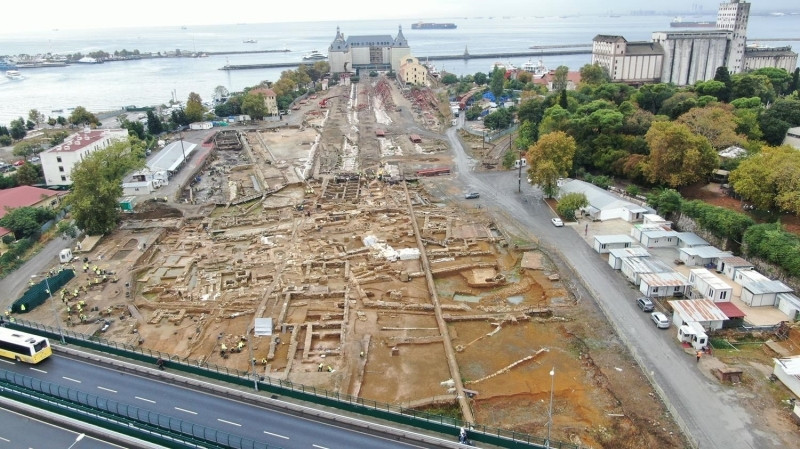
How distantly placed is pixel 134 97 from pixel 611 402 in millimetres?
140255

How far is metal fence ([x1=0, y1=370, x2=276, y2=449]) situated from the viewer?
1825 cm

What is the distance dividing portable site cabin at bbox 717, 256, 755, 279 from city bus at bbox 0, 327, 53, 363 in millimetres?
37914

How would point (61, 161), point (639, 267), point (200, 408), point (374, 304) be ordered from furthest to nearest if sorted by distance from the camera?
point (61, 161) < point (639, 267) < point (374, 304) < point (200, 408)

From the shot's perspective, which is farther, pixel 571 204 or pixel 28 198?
pixel 28 198

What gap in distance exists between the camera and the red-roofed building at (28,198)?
48688 mm

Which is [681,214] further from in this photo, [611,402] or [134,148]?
[134,148]

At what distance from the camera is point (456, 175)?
58969 mm

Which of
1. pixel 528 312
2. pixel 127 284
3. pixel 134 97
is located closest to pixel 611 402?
pixel 528 312

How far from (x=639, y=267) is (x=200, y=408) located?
27025 millimetres

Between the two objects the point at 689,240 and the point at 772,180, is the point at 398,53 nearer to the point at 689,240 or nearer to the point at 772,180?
the point at 689,240

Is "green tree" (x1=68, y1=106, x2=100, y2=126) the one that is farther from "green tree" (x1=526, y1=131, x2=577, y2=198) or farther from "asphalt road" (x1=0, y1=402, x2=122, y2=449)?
"asphalt road" (x1=0, y1=402, x2=122, y2=449)

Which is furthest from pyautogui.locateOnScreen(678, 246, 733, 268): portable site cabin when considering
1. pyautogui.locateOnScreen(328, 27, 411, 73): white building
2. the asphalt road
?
pyautogui.locateOnScreen(328, 27, 411, 73): white building

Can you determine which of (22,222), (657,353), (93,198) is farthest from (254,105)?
(657,353)

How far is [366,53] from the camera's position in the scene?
158 meters
